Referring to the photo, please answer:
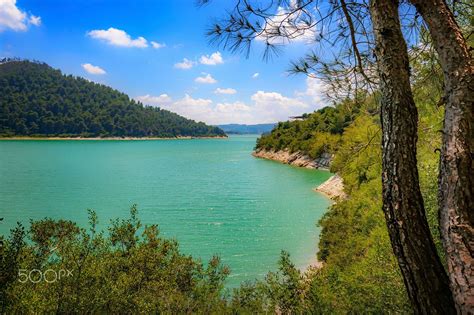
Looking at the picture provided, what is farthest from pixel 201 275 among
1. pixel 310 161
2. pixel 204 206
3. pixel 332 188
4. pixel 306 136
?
pixel 306 136

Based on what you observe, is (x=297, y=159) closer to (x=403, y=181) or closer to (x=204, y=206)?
(x=204, y=206)

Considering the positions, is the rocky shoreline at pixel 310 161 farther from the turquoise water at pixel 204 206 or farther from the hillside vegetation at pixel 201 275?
the hillside vegetation at pixel 201 275

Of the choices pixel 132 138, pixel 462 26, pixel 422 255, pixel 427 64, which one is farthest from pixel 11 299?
pixel 132 138

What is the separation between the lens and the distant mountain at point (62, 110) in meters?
144

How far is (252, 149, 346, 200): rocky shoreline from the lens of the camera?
28391mm

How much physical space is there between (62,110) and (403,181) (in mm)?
180929

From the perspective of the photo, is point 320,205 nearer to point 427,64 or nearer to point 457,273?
point 427,64

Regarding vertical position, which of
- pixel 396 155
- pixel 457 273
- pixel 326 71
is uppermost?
pixel 326 71

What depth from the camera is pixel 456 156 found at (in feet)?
7.62

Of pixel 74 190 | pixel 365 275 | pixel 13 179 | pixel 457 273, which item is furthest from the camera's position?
pixel 13 179

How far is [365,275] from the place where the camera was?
5.80m

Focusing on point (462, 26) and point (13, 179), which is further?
point (13, 179)

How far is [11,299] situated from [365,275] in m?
5.24

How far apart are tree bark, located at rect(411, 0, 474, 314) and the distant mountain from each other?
523 feet
